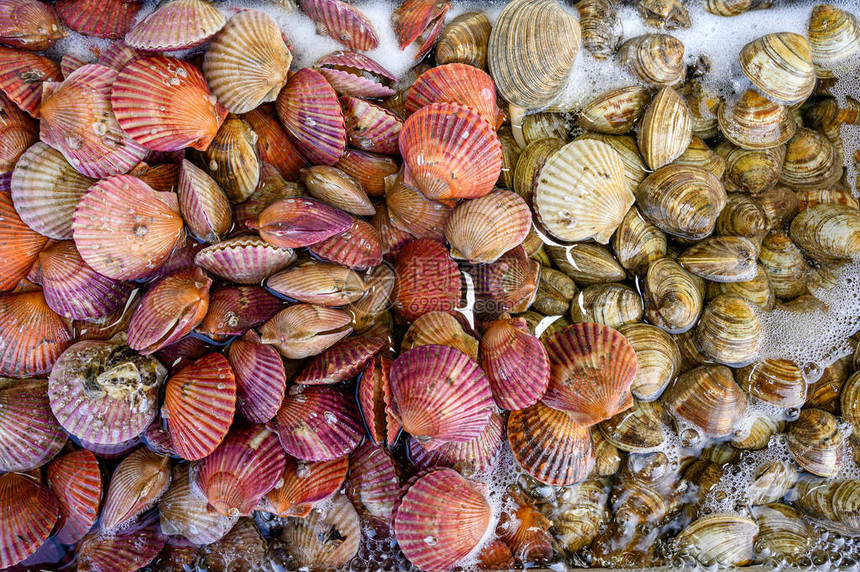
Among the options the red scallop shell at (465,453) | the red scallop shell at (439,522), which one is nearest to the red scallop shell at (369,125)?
the red scallop shell at (465,453)

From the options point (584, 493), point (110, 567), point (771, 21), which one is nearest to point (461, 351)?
point (584, 493)

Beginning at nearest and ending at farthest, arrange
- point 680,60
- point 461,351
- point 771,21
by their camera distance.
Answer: point 461,351 → point 680,60 → point 771,21

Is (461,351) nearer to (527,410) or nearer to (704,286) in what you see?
(527,410)

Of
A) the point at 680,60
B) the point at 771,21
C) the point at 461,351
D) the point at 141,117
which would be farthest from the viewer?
the point at 771,21

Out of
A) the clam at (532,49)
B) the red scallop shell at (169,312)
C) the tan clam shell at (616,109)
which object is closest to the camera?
the red scallop shell at (169,312)

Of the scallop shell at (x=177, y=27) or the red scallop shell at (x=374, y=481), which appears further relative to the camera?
the red scallop shell at (x=374, y=481)

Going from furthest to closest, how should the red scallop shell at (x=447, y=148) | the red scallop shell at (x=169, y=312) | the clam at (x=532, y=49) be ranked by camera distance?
1. the clam at (x=532, y=49)
2. the red scallop shell at (x=447, y=148)
3. the red scallop shell at (x=169, y=312)

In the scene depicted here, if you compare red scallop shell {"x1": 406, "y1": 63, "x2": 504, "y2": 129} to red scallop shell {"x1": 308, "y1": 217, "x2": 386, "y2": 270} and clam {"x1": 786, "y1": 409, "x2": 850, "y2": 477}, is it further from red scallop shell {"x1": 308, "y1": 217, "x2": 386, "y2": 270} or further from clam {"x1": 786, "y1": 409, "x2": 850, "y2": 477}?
clam {"x1": 786, "y1": 409, "x2": 850, "y2": 477}

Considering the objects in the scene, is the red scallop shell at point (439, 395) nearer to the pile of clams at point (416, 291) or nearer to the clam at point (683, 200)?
the pile of clams at point (416, 291)
